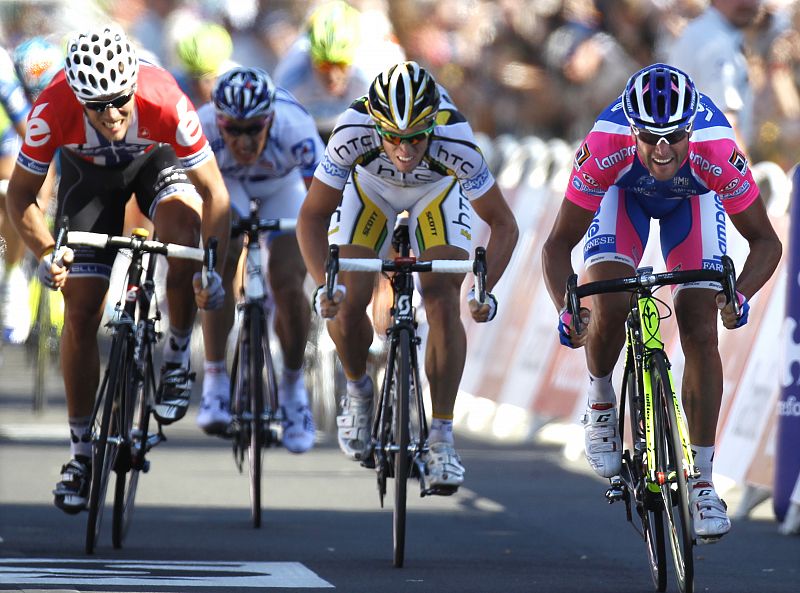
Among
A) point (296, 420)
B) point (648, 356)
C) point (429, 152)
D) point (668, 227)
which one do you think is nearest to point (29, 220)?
point (429, 152)

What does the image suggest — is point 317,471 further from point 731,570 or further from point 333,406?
point 731,570

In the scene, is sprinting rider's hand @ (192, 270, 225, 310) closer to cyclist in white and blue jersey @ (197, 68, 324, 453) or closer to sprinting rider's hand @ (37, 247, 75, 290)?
sprinting rider's hand @ (37, 247, 75, 290)

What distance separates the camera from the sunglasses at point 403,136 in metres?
8.66

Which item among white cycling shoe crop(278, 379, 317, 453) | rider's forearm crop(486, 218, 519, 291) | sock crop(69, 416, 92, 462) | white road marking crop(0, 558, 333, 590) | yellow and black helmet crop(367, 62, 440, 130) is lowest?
white road marking crop(0, 558, 333, 590)

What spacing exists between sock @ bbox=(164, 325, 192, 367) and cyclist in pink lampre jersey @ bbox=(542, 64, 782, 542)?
2456mm

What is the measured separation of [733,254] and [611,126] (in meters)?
3.35

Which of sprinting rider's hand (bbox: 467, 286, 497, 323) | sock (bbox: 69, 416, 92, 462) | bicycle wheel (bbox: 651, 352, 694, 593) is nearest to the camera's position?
bicycle wheel (bbox: 651, 352, 694, 593)

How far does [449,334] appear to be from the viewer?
9.05 meters

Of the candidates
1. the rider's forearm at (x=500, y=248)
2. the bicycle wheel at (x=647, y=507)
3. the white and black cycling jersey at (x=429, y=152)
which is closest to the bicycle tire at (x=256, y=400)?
the white and black cycling jersey at (x=429, y=152)

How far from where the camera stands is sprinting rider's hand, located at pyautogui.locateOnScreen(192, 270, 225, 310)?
9.21 metres

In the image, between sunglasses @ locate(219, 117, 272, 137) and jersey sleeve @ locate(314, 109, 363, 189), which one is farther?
sunglasses @ locate(219, 117, 272, 137)

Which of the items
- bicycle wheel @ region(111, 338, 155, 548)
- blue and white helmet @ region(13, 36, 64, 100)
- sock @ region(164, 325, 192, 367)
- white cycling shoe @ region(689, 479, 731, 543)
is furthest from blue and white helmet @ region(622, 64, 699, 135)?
blue and white helmet @ region(13, 36, 64, 100)

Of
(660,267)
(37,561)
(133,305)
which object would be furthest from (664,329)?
(37,561)

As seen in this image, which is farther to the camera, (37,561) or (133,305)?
(133,305)
